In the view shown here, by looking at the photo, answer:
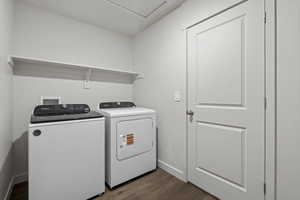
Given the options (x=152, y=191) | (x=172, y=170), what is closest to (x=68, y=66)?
(x=152, y=191)

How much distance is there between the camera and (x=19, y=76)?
1.67 metres

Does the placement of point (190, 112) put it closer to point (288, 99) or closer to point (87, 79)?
point (288, 99)

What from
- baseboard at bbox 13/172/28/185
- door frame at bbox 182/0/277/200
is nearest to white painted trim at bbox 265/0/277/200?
door frame at bbox 182/0/277/200

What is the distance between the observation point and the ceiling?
5.58 feet

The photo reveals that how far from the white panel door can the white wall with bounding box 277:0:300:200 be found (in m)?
0.11

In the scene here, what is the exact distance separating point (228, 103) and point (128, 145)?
1247 millimetres

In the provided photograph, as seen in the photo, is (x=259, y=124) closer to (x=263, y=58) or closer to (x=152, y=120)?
(x=263, y=58)

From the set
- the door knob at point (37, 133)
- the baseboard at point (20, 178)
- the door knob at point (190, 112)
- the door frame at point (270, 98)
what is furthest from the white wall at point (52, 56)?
the door frame at point (270, 98)

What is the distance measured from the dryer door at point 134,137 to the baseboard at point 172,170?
373 mm

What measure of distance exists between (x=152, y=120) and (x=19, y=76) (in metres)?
1.81

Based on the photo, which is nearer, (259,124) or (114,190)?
(259,124)

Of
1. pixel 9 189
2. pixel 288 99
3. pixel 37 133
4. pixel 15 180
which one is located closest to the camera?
pixel 288 99

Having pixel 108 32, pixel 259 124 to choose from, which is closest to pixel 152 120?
pixel 259 124

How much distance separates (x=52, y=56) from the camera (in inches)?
73.7
